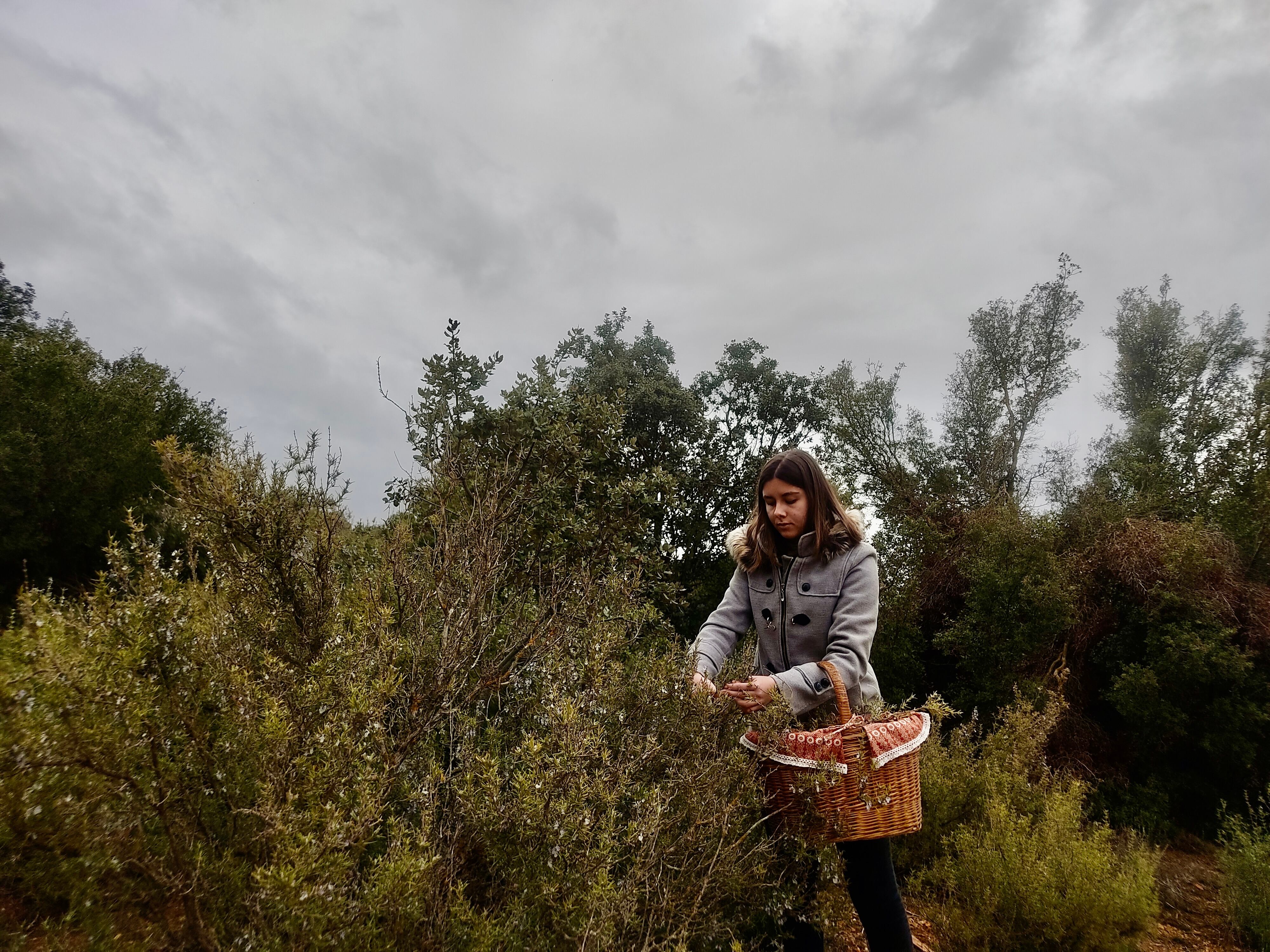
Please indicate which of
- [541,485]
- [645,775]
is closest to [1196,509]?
[541,485]

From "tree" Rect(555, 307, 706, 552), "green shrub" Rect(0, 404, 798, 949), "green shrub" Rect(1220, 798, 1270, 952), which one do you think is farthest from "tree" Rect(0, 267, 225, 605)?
"green shrub" Rect(1220, 798, 1270, 952)

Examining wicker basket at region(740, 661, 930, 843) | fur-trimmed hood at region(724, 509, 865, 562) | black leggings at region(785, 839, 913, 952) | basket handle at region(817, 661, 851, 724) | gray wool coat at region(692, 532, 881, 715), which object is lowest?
black leggings at region(785, 839, 913, 952)

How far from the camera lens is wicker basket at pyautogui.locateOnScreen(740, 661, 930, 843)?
5.77 feet

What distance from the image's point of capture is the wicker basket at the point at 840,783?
1.76m

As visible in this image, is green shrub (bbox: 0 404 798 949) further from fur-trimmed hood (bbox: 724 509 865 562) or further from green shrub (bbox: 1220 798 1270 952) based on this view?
green shrub (bbox: 1220 798 1270 952)

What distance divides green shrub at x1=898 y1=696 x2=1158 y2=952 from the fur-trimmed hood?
8.87 ft

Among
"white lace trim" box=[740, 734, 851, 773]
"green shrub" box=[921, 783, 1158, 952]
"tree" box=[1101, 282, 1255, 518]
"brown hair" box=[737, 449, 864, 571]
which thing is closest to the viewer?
"white lace trim" box=[740, 734, 851, 773]

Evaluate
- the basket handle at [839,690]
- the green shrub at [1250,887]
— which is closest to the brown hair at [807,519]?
the basket handle at [839,690]

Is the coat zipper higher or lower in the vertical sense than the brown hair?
lower

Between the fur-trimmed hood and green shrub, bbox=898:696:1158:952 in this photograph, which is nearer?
the fur-trimmed hood

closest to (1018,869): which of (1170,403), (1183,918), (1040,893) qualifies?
(1040,893)

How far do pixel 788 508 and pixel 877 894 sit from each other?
119cm

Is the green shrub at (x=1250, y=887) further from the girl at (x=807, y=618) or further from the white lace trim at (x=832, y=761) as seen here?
the white lace trim at (x=832, y=761)

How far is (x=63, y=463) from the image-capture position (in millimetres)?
14406
